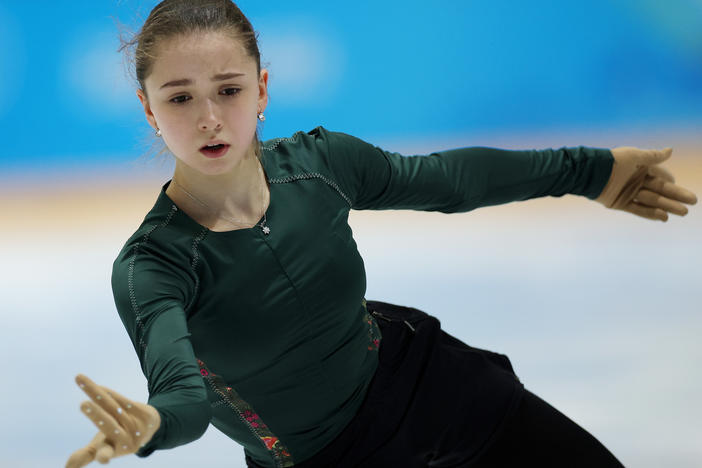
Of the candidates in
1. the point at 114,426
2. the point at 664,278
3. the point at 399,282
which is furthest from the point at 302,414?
the point at 664,278

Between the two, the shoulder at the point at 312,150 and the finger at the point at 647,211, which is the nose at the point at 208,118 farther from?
the finger at the point at 647,211

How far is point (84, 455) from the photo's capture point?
1324mm

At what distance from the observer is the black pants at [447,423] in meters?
2.18

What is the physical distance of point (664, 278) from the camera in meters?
4.27

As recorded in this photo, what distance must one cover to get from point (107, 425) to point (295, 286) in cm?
67

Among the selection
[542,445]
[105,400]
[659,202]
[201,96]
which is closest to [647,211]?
[659,202]

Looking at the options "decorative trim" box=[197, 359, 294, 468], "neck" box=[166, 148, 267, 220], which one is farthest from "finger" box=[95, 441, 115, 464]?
"neck" box=[166, 148, 267, 220]

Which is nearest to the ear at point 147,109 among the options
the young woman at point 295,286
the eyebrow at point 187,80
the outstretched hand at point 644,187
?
the young woman at point 295,286

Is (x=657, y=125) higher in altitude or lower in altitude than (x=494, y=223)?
higher

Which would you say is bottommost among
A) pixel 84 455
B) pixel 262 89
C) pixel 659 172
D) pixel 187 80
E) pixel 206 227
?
pixel 84 455

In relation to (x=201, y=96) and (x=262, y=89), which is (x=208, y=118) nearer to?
(x=201, y=96)

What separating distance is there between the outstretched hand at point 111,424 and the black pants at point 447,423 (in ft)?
2.68

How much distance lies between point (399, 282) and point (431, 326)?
2078mm

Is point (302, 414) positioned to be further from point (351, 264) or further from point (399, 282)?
point (399, 282)
